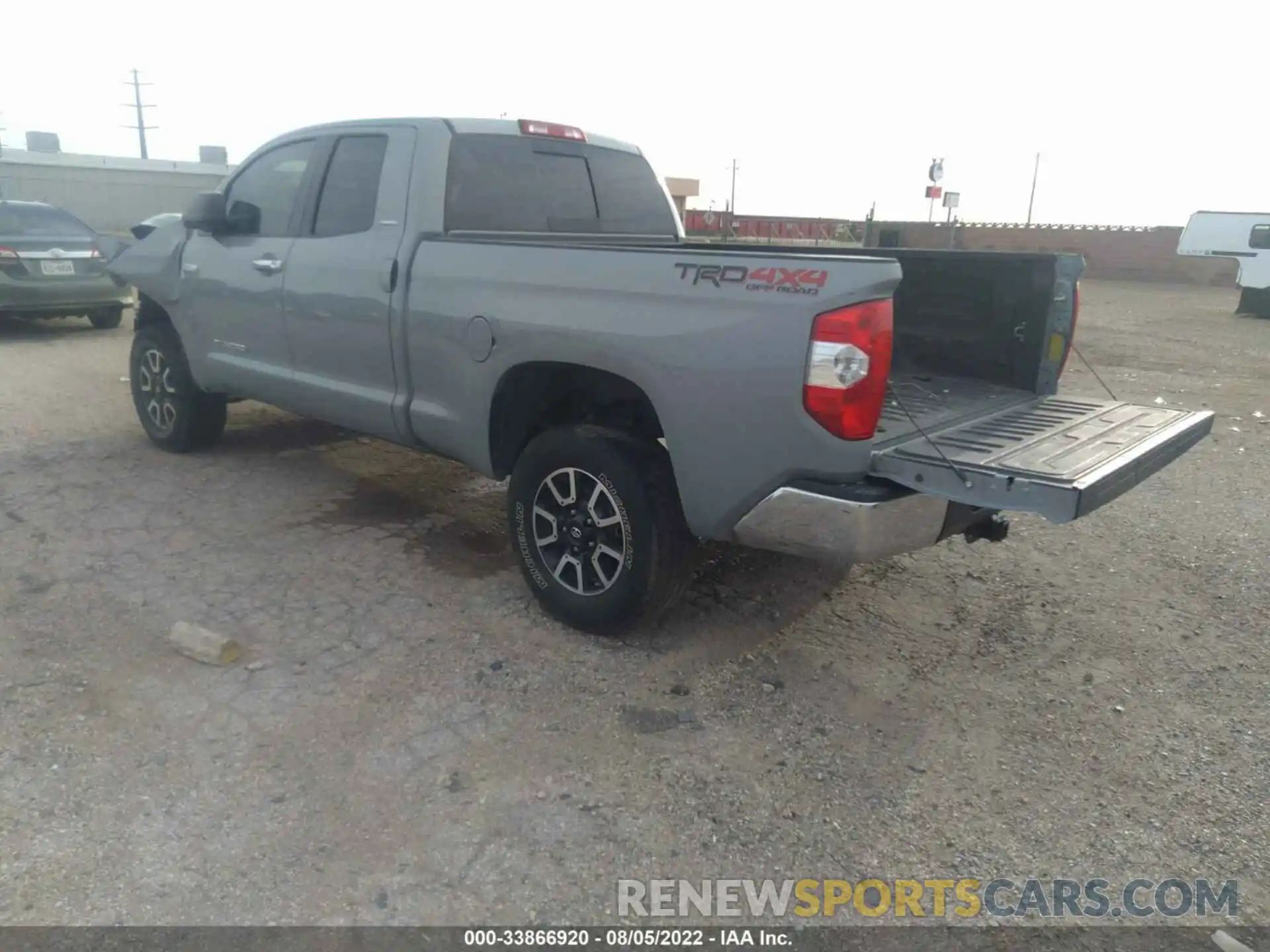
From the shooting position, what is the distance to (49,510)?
4965 millimetres

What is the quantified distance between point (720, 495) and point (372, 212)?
94.2 inches

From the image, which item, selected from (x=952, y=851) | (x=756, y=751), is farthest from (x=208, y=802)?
(x=952, y=851)

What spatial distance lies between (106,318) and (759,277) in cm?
1136

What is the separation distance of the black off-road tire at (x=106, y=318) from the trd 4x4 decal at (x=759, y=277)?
10.7m

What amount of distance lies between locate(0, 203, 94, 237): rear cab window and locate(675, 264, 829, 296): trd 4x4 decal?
33.9 ft

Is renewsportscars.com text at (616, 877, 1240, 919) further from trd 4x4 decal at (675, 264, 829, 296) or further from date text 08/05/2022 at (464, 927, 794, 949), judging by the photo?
trd 4x4 decal at (675, 264, 829, 296)

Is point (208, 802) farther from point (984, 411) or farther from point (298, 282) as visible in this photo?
point (984, 411)

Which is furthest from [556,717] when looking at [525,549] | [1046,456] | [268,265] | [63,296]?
[63,296]

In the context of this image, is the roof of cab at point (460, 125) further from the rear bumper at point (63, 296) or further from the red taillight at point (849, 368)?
the rear bumper at point (63, 296)

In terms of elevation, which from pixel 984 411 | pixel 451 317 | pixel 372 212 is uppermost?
pixel 372 212

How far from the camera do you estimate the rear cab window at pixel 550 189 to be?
428 centimetres

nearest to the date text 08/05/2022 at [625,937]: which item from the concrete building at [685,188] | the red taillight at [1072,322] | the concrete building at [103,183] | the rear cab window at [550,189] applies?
the red taillight at [1072,322]

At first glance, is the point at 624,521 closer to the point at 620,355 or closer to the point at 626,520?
the point at 626,520

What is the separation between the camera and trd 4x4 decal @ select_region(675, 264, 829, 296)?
2.80 meters
